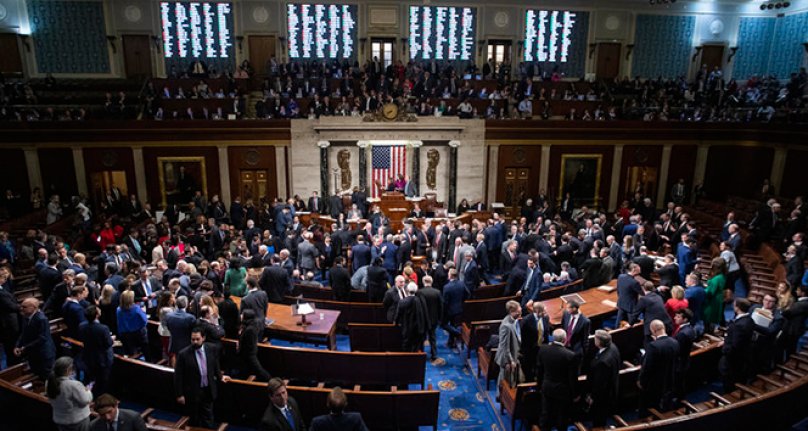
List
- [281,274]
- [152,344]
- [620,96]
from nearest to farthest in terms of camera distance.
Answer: [152,344]
[281,274]
[620,96]

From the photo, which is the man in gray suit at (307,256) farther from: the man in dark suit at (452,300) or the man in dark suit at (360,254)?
the man in dark suit at (452,300)

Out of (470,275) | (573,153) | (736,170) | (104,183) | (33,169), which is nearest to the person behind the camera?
(470,275)

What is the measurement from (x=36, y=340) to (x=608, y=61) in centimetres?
2400

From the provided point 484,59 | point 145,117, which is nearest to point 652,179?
point 484,59

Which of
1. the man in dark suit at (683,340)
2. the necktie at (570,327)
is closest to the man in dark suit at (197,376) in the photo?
the necktie at (570,327)

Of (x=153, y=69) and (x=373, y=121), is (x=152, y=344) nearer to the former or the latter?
(x=373, y=121)

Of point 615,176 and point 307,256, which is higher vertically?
point 615,176

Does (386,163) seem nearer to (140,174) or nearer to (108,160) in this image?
(140,174)

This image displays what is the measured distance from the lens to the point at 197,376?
5398 mm

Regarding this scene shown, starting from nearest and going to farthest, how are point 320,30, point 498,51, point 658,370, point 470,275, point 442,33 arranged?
1. point 658,370
2. point 470,275
3. point 320,30
4. point 442,33
5. point 498,51

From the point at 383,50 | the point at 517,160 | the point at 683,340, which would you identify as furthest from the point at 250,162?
the point at 683,340

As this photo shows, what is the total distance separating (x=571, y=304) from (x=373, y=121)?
12241 mm

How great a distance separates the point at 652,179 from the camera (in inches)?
790

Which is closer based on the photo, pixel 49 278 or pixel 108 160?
pixel 49 278
